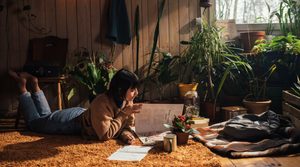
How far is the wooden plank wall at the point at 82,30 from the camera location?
2768mm

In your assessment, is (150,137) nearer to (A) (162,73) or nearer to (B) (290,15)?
(A) (162,73)

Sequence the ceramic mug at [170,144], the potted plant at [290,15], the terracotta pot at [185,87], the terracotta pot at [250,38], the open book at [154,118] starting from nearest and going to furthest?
the ceramic mug at [170,144] < the open book at [154,118] < the terracotta pot at [185,87] < the potted plant at [290,15] < the terracotta pot at [250,38]

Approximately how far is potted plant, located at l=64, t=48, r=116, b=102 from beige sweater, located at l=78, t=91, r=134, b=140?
2.52 feet

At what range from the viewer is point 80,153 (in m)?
1.35

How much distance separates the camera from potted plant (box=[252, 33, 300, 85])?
2273 millimetres

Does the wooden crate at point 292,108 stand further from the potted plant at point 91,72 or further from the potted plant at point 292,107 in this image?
the potted plant at point 91,72

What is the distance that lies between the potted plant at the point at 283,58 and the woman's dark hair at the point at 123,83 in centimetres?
171

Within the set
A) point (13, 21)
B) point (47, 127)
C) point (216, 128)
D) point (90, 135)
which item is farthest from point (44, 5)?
point (216, 128)

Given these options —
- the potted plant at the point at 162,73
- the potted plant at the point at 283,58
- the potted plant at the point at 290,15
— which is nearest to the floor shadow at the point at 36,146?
the potted plant at the point at 162,73

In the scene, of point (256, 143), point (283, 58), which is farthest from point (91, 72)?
point (283, 58)

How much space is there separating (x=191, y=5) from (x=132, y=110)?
80.7 inches

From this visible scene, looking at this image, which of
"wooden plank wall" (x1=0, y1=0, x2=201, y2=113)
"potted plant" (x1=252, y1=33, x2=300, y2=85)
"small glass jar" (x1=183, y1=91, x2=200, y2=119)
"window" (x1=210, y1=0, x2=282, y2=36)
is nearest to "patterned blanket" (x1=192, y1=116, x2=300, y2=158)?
"small glass jar" (x1=183, y1=91, x2=200, y2=119)

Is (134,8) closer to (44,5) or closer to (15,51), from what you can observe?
(44,5)

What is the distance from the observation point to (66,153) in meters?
1.35
